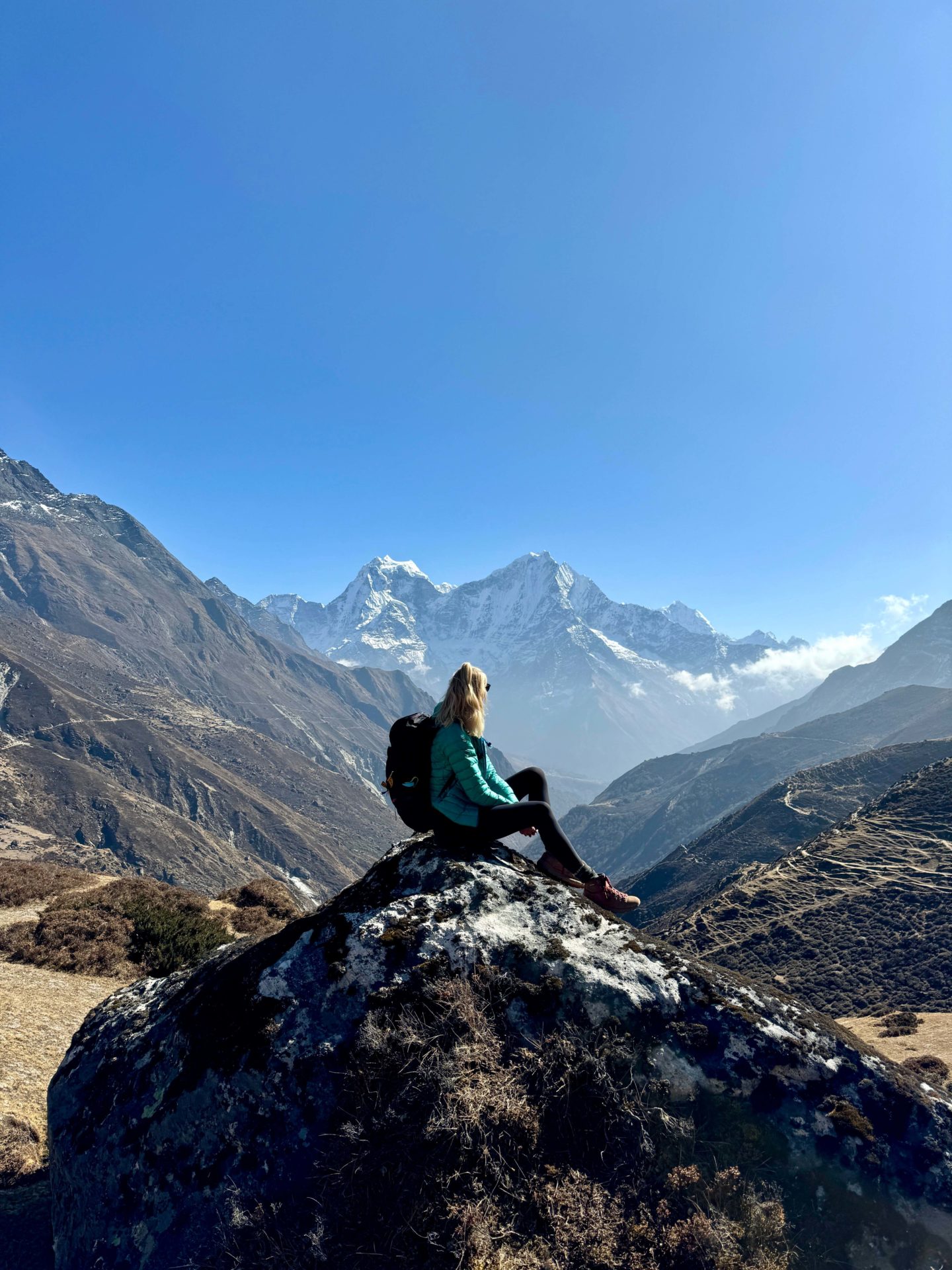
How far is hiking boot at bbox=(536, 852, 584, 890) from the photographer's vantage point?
7.92m

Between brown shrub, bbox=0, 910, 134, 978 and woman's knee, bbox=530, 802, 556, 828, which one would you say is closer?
woman's knee, bbox=530, 802, 556, 828

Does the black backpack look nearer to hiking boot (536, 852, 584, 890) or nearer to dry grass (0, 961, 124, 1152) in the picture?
hiking boot (536, 852, 584, 890)

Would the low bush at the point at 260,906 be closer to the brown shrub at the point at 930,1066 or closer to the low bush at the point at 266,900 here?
the low bush at the point at 266,900

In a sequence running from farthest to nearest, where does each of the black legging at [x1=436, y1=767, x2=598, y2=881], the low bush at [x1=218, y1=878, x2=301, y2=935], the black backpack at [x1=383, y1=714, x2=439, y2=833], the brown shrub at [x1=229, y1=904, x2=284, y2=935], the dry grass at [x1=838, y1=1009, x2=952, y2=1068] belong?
the dry grass at [x1=838, y1=1009, x2=952, y2=1068], the low bush at [x1=218, y1=878, x2=301, y2=935], the brown shrub at [x1=229, y1=904, x2=284, y2=935], the black backpack at [x1=383, y1=714, x2=439, y2=833], the black legging at [x1=436, y1=767, x2=598, y2=881]

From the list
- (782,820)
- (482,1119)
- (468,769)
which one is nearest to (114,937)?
(468,769)

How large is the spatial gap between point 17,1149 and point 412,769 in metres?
7.11

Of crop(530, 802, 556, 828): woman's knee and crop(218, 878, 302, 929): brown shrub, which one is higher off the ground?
crop(530, 802, 556, 828): woman's knee

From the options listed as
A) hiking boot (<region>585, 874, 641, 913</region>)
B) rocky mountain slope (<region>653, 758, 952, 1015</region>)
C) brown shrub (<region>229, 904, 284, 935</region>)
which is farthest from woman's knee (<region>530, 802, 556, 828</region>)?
rocky mountain slope (<region>653, 758, 952, 1015</region>)

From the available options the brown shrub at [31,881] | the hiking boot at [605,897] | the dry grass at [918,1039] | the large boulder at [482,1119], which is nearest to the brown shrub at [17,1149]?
the large boulder at [482,1119]

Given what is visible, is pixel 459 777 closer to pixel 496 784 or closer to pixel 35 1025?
pixel 496 784

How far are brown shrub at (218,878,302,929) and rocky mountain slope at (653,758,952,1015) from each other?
49164 millimetres

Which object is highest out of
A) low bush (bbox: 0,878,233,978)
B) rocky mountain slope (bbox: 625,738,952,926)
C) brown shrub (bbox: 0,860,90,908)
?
brown shrub (bbox: 0,860,90,908)

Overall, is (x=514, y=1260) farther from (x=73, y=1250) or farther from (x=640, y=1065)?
(x=73, y=1250)

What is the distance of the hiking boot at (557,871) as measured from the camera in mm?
7918
